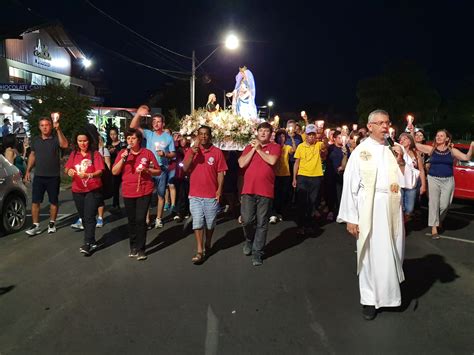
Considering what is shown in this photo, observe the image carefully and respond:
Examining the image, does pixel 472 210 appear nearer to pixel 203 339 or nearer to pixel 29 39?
pixel 203 339

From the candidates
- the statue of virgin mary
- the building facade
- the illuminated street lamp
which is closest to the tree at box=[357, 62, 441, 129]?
the illuminated street lamp

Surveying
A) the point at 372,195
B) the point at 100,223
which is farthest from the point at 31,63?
the point at 372,195

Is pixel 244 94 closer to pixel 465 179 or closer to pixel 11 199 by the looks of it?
pixel 465 179

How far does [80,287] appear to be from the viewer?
5.08 metres

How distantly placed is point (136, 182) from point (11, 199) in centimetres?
309

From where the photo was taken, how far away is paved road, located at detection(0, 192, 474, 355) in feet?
12.3

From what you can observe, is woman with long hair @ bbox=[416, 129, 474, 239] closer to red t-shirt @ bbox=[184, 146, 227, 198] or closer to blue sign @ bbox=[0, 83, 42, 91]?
red t-shirt @ bbox=[184, 146, 227, 198]

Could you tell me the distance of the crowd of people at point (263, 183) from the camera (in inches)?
167

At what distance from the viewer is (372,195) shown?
420 centimetres

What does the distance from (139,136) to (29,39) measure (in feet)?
103

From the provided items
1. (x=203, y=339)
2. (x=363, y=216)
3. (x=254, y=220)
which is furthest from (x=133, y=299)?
(x=363, y=216)

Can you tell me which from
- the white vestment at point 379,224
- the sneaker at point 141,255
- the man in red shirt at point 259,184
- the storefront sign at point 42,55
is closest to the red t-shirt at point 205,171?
the man in red shirt at point 259,184

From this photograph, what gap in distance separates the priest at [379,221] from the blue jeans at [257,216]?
1796mm

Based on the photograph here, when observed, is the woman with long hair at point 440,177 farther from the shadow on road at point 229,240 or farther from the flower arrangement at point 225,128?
the flower arrangement at point 225,128
